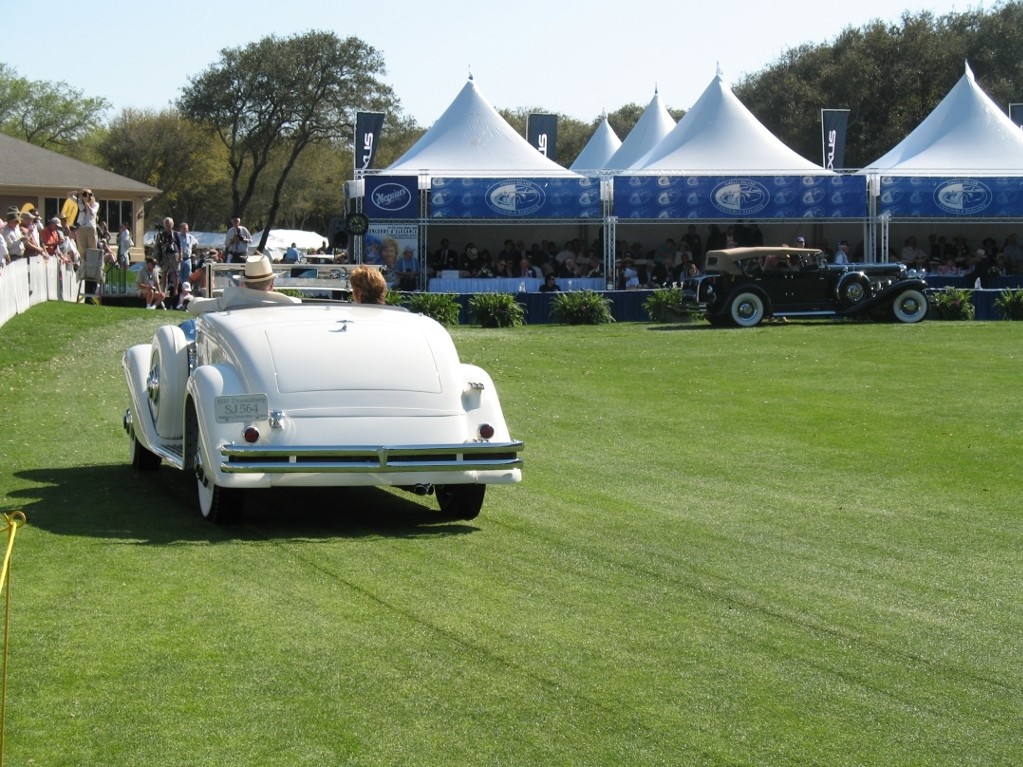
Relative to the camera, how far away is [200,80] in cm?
7200

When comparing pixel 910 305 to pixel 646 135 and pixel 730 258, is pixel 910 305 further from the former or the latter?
pixel 646 135

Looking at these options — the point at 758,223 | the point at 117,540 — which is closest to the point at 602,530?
the point at 117,540

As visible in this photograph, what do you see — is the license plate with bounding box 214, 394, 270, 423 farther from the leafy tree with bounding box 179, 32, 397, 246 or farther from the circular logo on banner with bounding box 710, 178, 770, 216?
the leafy tree with bounding box 179, 32, 397, 246

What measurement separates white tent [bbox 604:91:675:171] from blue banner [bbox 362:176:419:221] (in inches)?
592

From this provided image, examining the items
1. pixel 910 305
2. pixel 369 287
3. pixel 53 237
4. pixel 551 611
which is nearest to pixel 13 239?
pixel 53 237

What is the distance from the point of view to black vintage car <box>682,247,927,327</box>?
1074 inches

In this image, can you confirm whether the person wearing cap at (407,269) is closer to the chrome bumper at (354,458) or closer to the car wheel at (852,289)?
the car wheel at (852,289)

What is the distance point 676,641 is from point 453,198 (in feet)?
92.7

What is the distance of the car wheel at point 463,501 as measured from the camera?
Answer: 8.61m

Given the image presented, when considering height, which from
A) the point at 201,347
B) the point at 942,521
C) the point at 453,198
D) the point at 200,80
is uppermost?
the point at 200,80

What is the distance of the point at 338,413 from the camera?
8180 mm

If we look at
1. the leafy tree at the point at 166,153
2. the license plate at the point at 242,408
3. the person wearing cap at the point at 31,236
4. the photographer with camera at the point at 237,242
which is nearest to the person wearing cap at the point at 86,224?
the person wearing cap at the point at 31,236

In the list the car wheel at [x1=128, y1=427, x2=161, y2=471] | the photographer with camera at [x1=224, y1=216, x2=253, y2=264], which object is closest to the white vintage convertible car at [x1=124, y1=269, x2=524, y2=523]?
the car wheel at [x1=128, y1=427, x2=161, y2=471]

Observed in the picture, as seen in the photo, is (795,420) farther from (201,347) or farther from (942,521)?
(201,347)
